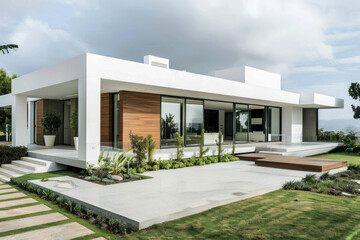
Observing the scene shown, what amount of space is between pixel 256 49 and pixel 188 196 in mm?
12809

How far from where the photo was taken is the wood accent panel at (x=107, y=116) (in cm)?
1298

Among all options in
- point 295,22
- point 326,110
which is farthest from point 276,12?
point 326,110

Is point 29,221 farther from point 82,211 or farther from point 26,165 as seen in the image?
point 26,165

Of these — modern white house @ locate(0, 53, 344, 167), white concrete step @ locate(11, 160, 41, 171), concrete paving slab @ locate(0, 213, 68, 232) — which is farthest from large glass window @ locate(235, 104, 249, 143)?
concrete paving slab @ locate(0, 213, 68, 232)

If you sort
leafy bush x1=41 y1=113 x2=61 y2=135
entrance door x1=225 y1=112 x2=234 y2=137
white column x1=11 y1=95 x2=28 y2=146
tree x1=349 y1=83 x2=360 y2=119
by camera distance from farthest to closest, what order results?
entrance door x1=225 y1=112 x2=234 y2=137
tree x1=349 y1=83 x2=360 y2=119
leafy bush x1=41 y1=113 x2=61 y2=135
white column x1=11 y1=95 x2=28 y2=146

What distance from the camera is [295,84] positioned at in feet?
74.6

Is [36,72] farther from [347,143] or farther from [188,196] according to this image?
[347,143]

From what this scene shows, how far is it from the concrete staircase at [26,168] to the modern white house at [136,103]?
0.36m

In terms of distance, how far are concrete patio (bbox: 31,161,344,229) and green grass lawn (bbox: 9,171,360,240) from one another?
25cm

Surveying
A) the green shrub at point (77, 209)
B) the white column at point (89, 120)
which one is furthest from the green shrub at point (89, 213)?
the white column at point (89, 120)

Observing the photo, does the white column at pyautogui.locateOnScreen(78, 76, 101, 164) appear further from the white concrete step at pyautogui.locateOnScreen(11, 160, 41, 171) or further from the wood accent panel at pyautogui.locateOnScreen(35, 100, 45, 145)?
the wood accent panel at pyautogui.locateOnScreen(35, 100, 45, 145)

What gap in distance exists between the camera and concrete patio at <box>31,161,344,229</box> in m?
4.89

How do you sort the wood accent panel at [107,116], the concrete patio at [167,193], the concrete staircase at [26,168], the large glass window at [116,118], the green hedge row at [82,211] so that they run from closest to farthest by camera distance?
1. the green hedge row at [82,211]
2. the concrete patio at [167,193]
3. the concrete staircase at [26,168]
4. the large glass window at [116,118]
5. the wood accent panel at [107,116]

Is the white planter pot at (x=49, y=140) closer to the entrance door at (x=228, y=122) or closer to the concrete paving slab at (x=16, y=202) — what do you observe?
the concrete paving slab at (x=16, y=202)
